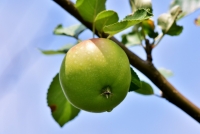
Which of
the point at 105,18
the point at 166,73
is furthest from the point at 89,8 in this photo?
the point at 166,73

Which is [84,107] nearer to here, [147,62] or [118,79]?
[118,79]

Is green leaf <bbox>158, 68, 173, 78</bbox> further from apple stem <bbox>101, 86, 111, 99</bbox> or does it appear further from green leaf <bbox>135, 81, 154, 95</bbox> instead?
apple stem <bbox>101, 86, 111, 99</bbox>

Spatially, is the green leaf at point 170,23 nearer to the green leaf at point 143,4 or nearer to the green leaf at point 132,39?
the green leaf at point 143,4

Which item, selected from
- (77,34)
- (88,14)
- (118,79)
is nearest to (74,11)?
(88,14)

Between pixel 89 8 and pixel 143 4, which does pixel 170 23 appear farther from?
pixel 89 8

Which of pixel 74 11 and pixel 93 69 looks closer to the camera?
pixel 93 69

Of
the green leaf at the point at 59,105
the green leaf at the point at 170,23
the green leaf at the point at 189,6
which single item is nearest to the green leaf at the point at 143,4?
the green leaf at the point at 170,23

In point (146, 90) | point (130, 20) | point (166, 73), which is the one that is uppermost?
point (130, 20)
